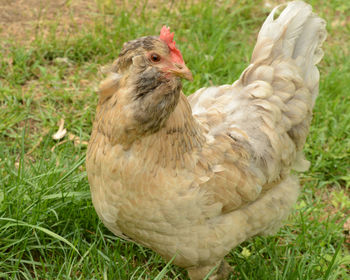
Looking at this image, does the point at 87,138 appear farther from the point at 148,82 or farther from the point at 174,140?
the point at 148,82

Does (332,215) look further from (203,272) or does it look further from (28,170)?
(28,170)

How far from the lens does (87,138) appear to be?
430cm

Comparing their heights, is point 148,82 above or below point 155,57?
below

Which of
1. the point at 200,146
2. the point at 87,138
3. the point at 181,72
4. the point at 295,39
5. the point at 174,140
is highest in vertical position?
the point at 181,72

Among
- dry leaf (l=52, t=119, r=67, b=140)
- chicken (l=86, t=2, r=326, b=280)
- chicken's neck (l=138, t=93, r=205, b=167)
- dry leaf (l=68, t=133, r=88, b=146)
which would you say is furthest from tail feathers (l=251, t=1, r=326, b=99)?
dry leaf (l=52, t=119, r=67, b=140)

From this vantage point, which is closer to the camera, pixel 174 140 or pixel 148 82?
pixel 148 82

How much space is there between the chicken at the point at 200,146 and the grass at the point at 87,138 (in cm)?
36

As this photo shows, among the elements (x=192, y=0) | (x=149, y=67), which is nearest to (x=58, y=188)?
(x=149, y=67)

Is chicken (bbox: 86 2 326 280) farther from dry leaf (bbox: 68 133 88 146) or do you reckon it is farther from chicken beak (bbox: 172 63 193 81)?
dry leaf (bbox: 68 133 88 146)

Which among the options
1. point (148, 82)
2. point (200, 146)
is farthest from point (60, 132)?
point (148, 82)

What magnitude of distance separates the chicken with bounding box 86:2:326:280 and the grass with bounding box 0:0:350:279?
14.0 inches

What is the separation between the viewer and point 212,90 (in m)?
3.49

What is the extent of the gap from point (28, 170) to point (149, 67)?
5.45 ft

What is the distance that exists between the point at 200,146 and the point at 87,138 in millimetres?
1734
